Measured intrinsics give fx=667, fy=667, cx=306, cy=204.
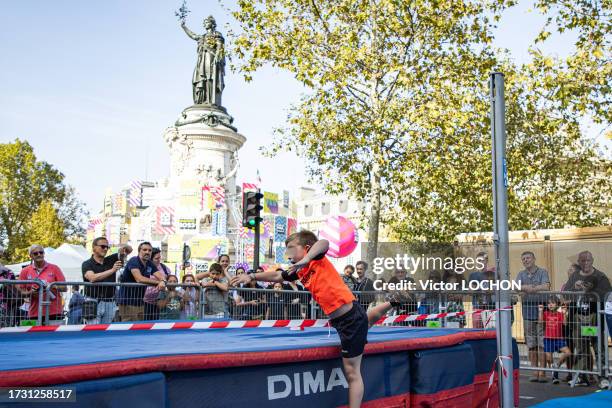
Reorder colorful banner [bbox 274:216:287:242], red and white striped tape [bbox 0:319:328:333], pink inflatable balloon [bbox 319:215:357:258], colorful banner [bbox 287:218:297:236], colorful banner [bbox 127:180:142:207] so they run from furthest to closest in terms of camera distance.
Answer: colorful banner [bbox 127:180:142:207] → colorful banner [bbox 287:218:297:236] → colorful banner [bbox 274:216:287:242] → pink inflatable balloon [bbox 319:215:357:258] → red and white striped tape [bbox 0:319:328:333]

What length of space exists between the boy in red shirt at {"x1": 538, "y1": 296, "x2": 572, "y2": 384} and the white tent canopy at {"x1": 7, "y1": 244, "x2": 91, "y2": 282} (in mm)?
17882

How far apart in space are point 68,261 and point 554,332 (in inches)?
762

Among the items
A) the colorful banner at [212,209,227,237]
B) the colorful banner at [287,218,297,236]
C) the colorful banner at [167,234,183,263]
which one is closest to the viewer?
the colorful banner at [167,234,183,263]

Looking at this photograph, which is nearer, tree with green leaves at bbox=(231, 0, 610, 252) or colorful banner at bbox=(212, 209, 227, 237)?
tree with green leaves at bbox=(231, 0, 610, 252)

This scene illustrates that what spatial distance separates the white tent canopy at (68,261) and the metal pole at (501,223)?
66.6 feet

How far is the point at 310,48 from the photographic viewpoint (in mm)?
18906

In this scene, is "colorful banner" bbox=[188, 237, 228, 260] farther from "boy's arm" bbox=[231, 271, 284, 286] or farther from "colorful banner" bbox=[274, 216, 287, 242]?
"boy's arm" bbox=[231, 271, 284, 286]

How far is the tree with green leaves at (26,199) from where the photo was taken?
1812 inches

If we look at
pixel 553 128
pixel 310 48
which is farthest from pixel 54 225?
pixel 553 128

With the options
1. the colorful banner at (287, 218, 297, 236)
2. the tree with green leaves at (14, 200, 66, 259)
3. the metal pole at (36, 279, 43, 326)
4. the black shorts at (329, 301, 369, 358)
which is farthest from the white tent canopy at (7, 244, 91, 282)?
the colorful banner at (287, 218, 297, 236)

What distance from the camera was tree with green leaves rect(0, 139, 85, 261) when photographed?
46031mm

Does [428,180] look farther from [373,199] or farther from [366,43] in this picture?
[366,43]

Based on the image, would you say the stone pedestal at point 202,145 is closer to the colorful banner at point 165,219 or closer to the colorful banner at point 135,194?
the colorful banner at point 165,219

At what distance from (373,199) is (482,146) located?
12.4 ft
